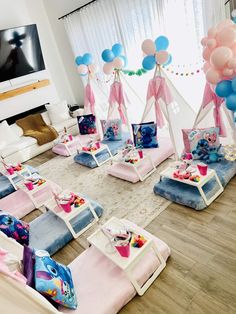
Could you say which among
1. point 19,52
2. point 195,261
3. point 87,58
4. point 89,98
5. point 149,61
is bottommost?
point 195,261

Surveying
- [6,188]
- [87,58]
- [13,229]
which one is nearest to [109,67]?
[87,58]

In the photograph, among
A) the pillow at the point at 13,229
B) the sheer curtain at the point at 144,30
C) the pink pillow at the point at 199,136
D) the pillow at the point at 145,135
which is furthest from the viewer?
the pillow at the point at 145,135

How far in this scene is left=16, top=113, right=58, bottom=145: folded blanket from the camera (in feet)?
19.9

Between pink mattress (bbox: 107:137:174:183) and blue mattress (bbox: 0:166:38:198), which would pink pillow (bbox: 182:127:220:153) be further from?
blue mattress (bbox: 0:166:38:198)

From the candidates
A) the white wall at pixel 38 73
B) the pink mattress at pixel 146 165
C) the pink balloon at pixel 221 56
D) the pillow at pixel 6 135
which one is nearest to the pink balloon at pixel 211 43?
the pink balloon at pixel 221 56

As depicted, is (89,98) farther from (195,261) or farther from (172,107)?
(195,261)

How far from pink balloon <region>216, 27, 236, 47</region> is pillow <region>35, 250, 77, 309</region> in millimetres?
2700

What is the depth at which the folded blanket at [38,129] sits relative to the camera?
608 centimetres

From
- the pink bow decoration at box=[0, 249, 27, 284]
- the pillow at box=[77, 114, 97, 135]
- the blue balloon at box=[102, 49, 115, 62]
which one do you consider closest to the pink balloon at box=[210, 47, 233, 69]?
the blue balloon at box=[102, 49, 115, 62]

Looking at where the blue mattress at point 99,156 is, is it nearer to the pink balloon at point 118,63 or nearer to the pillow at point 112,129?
the pillow at point 112,129

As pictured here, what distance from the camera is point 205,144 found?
358 cm

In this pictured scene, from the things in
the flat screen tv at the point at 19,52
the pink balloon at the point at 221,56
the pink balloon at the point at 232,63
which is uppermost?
the flat screen tv at the point at 19,52

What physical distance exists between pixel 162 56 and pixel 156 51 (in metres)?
0.14

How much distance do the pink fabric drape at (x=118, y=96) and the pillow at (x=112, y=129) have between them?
10.3 inches
